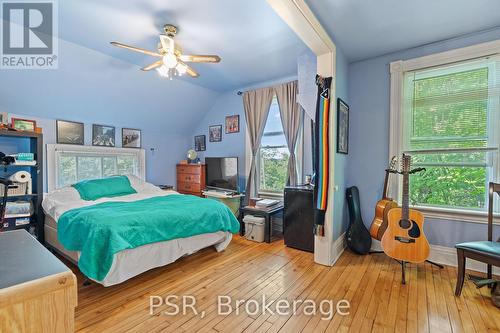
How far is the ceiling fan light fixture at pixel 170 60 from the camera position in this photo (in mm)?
2369

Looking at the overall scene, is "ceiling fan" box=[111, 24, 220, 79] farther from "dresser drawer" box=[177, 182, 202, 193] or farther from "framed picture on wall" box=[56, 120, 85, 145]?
"dresser drawer" box=[177, 182, 202, 193]

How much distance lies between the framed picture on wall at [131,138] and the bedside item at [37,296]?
410 centimetres

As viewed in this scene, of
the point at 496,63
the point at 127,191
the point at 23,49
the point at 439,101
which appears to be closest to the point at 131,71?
the point at 23,49


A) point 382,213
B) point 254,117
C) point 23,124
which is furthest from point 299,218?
point 23,124

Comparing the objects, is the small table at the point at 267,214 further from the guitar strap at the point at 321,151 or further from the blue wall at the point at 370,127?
the blue wall at the point at 370,127

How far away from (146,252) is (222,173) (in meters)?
2.23

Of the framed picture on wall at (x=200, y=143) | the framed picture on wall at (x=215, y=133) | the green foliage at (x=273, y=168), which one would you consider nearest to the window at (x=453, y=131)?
Answer: the green foliage at (x=273, y=168)

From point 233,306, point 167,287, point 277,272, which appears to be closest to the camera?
point 233,306

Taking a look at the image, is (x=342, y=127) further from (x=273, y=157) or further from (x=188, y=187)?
(x=188, y=187)

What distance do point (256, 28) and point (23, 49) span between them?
275 cm

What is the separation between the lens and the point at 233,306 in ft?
6.33

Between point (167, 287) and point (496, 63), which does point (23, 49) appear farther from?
point (496, 63)

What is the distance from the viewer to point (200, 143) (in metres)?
5.21

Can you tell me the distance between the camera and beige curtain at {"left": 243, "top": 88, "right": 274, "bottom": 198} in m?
4.07
